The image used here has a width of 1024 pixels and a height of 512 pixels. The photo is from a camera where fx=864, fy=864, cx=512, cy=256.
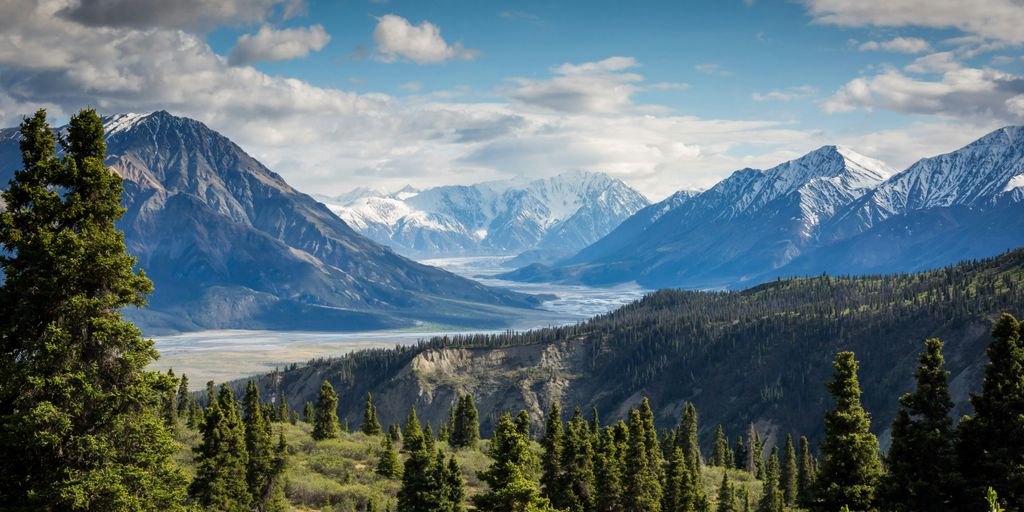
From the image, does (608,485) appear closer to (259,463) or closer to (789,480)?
(259,463)

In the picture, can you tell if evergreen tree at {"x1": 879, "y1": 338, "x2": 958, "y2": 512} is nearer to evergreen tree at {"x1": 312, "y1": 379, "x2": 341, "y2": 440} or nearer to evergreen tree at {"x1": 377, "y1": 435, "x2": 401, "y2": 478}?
evergreen tree at {"x1": 377, "y1": 435, "x2": 401, "y2": 478}

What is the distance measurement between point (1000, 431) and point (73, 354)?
1266 inches

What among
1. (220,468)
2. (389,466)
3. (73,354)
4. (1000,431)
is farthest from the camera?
(389,466)

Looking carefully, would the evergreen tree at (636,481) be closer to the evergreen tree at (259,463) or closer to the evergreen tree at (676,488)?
the evergreen tree at (676,488)

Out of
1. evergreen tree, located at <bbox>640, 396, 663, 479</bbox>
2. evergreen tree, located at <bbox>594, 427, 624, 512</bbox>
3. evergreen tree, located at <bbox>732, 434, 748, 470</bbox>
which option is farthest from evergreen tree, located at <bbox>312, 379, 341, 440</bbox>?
evergreen tree, located at <bbox>732, 434, 748, 470</bbox>

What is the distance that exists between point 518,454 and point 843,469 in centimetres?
1394

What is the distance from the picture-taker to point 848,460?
36.8 metres

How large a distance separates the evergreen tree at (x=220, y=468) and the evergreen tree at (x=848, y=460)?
39768mm

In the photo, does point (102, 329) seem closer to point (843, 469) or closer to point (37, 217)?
point (37, 217)

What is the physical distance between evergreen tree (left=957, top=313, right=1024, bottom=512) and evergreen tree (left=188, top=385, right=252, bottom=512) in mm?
45651

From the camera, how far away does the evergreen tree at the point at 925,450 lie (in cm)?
3438

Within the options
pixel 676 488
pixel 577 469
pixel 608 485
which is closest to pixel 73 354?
pixel 577 469

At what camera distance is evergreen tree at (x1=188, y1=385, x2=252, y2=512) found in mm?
58656

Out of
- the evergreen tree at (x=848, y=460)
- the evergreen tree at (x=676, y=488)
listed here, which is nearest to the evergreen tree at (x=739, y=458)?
the evergreen tree at (x=676, y=488)
